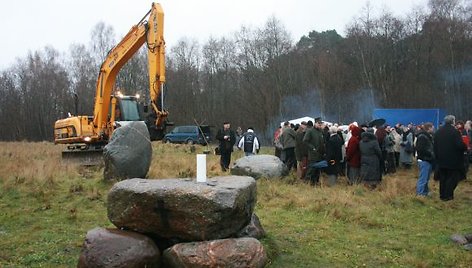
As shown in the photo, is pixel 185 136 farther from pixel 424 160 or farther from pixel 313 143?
pixel 424 160

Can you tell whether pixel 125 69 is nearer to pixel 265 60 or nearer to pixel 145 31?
pixel 265 60

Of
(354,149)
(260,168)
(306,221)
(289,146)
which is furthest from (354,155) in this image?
(306,221)

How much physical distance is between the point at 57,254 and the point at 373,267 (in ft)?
13.9

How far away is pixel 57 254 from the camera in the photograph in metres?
6.55

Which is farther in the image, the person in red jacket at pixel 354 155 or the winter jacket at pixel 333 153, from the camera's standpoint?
the winter jacket at pixel 333 153

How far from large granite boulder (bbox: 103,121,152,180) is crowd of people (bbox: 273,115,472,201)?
14.3 feet

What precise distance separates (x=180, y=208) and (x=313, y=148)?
7652 mm

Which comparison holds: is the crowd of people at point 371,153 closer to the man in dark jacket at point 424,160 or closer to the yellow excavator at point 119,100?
the man in dark jacket at point 424,160

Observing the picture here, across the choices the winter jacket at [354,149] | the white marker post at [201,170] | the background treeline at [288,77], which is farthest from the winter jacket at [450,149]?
the background treeline at [288,77]

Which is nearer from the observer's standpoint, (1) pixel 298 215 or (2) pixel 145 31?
(1) pixel 298 215

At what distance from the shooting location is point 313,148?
12859 mm

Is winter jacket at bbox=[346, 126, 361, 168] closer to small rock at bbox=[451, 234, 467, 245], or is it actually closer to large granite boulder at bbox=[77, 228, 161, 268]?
small rock at bbox=[451, 234, 467, 245]

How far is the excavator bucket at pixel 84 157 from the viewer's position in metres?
18.0

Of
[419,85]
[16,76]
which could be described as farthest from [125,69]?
[419,85]
